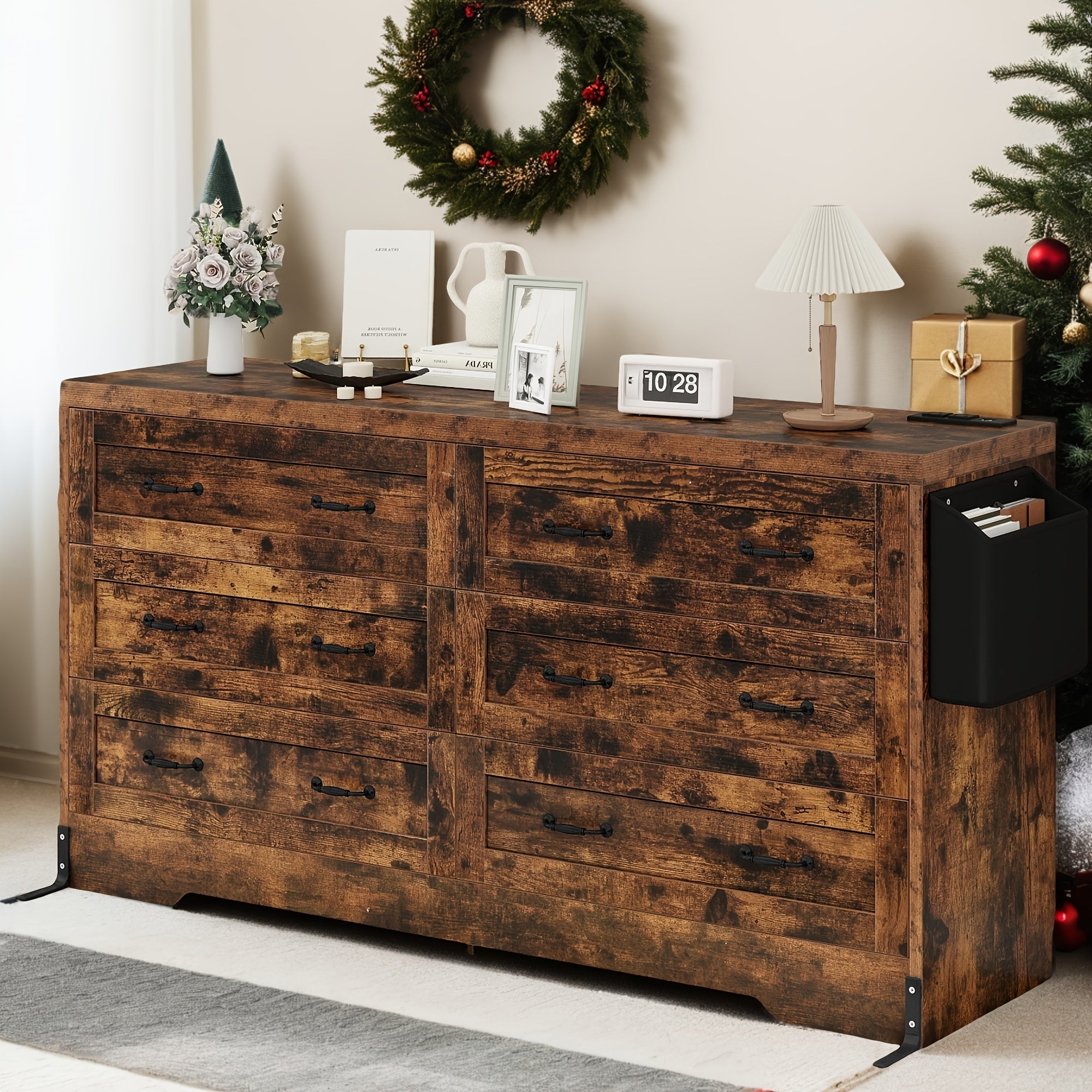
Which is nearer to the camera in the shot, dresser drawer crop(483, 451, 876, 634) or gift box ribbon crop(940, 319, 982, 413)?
dresser drawer crop(483, 451, 876, 634)

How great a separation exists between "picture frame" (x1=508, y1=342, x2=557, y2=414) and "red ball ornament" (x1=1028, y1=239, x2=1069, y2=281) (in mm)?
766

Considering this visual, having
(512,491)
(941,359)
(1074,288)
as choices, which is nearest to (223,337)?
(512,491)

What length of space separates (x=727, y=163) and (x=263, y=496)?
101cm

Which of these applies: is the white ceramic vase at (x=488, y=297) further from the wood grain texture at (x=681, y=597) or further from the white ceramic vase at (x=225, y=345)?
the wood grain texture at (x=681, y=597)

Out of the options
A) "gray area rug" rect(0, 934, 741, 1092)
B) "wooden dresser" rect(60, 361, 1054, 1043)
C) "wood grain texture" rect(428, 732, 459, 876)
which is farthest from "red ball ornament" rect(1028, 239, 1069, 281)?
"gray area rug" rect(0, 934, 741, 1092)

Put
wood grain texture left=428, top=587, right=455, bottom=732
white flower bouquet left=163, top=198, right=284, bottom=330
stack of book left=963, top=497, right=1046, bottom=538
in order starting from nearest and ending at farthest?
stack of book left=963, top=497, right=1046, bottom=538 → wood grain texture left=428, top=587, right=455, bottom=732 → white flower bouquet left=163, top=198, right=284, bottom=330

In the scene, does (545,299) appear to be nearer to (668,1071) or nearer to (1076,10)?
(1076,10)

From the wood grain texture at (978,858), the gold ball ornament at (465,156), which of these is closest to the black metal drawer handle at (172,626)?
the gold ball ornament at (465,156)

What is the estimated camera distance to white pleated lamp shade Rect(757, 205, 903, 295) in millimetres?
2707

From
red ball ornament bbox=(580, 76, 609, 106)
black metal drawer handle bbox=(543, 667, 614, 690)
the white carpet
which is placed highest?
red ball ornament bbox=(580, 76, 609, 106)

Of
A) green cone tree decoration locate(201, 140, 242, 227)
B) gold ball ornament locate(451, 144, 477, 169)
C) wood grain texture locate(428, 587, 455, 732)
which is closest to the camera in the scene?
wood grain texture locate(428, 587, 455, 732)

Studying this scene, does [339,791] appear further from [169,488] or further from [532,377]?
[532,377]

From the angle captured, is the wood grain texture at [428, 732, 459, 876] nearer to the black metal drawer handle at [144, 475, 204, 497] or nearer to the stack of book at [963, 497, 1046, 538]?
the black metal drawer handle at [144, 475, 204, 497]

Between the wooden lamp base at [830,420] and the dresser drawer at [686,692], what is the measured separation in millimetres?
313
